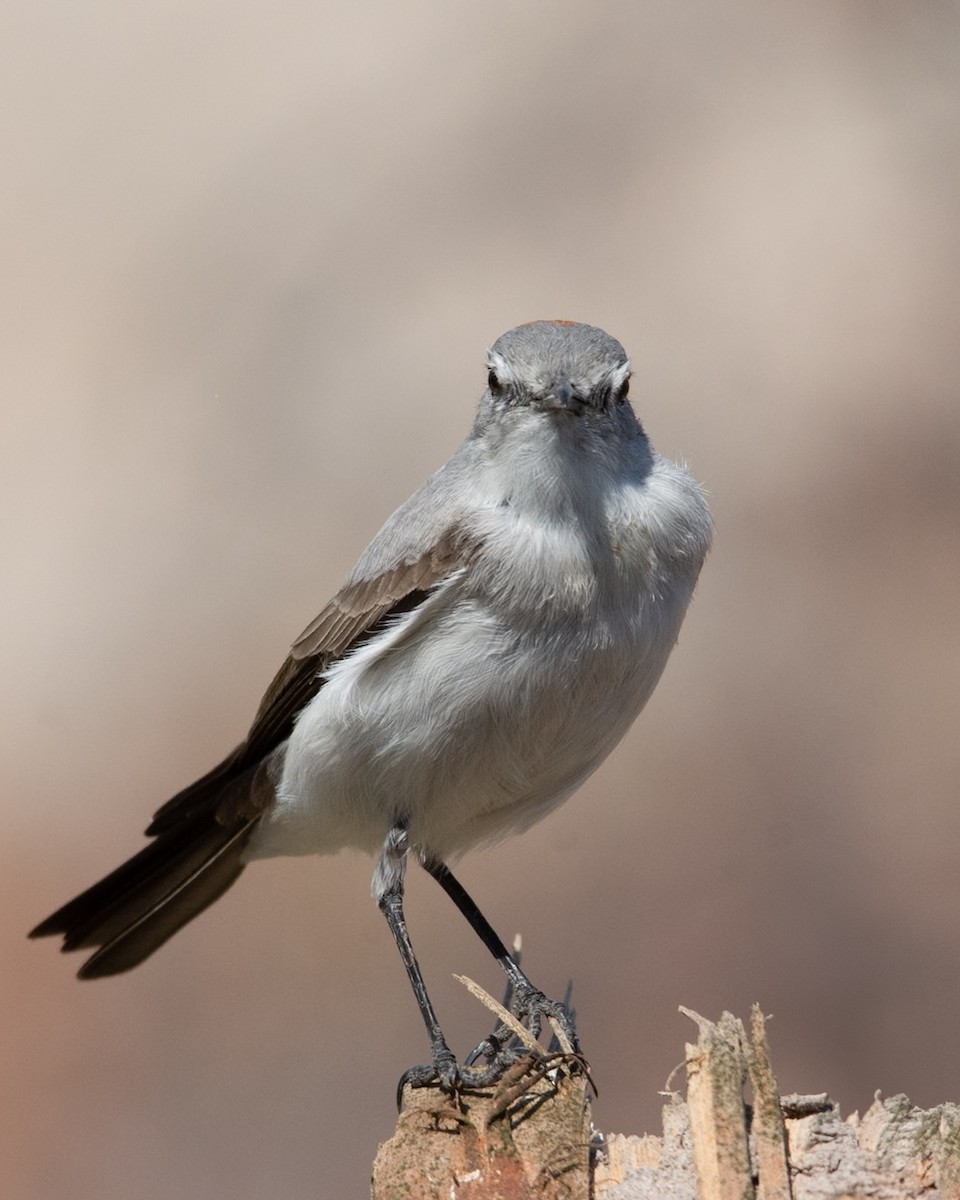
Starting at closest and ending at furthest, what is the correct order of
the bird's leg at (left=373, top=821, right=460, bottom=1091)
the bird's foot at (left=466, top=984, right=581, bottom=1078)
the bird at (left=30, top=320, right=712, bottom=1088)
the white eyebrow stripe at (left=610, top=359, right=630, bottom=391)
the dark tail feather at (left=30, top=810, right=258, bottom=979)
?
1. the bird's foot at (left=466, top=984, right=581, bottom=1078)
2. the bird at (left=30, top=320, right=712, bottom=1088)
3. the white eyebrow stripe at (left=610, top=359, right=630, bottom=391)
4. the bird's leg at (left=373, top=821, right=460, bottom=1091)
5. the dark tail feather at (left=30, top=810, right=258, bottom=979)

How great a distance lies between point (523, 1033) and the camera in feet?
15.7

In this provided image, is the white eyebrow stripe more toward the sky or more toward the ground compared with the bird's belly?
more toward the sky

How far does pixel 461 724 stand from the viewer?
5395 mm

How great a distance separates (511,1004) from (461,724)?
4.30ft

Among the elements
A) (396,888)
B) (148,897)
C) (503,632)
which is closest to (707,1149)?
(503,632)

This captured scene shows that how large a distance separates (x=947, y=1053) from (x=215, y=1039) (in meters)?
4.48

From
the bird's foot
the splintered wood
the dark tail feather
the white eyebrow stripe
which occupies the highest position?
the white eyebrow stripe

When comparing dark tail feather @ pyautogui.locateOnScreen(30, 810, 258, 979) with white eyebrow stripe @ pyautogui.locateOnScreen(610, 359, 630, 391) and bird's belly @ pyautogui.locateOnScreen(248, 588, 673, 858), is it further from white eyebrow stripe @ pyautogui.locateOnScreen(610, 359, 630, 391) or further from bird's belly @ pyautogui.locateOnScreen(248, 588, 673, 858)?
white eyebrow stripe @ pyautogui.locateOnScreen(610, 359, 630, 391)

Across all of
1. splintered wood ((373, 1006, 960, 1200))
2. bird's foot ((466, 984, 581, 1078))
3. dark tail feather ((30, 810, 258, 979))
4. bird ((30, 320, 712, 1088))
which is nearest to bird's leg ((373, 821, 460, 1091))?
bird ((30, 320, 712, 1088))

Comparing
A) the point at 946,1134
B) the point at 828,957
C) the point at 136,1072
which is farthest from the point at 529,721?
the point at 136,1072

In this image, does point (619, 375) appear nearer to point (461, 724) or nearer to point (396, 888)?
point (461, 724)

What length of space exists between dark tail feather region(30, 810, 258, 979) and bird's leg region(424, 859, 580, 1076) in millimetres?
918

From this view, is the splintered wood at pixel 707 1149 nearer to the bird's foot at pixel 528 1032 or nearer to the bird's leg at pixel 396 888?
the bird's foot at pixel 528 1032

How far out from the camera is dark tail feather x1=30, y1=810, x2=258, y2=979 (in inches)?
259
